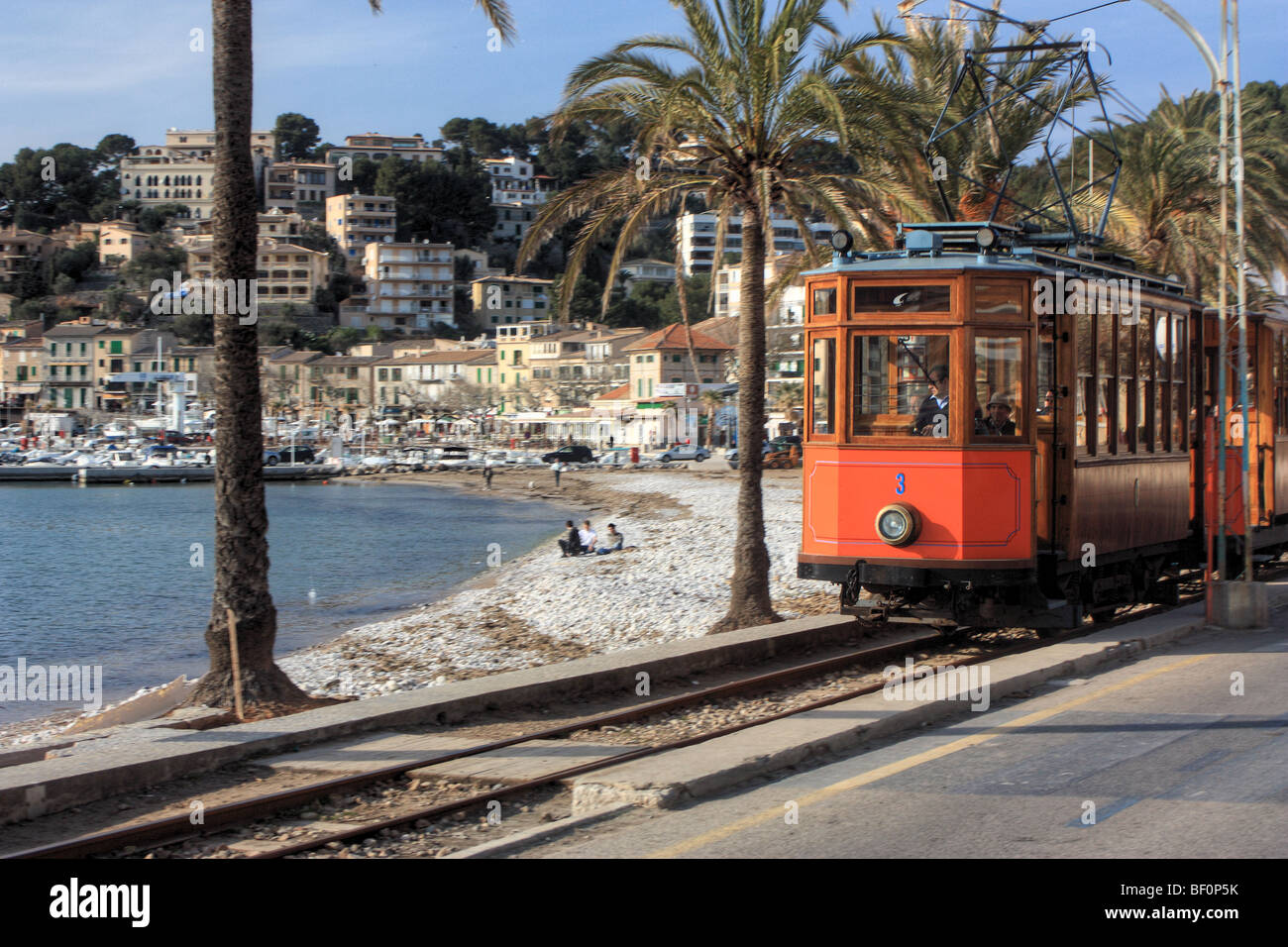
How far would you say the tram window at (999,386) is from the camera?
470 inches

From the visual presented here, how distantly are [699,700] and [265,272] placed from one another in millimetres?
157920

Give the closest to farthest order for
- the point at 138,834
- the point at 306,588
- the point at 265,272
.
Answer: the point at 138,834 < the point at 306,588 < the point at 265,272

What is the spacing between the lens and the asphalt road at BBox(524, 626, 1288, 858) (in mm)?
6496

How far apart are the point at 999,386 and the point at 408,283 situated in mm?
156944

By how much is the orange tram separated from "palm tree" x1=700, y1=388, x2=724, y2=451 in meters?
86.9

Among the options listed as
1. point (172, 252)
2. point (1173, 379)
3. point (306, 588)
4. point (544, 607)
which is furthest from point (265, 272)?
point (1173, 379)

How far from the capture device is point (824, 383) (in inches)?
495

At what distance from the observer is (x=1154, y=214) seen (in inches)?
1052

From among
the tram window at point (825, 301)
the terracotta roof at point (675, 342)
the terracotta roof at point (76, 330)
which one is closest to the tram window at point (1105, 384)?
the tram window at point (825, 301)

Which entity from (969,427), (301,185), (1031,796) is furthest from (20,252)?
(1031,796)

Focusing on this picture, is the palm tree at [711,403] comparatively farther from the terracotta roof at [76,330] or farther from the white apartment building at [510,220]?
the white apartment building at [510,220]

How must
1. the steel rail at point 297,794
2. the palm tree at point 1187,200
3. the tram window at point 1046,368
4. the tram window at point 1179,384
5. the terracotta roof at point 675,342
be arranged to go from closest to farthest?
the steel rail at point 297,794 < the tram window at point 1046,368 < the tram window at point 1179,384 < the palm tree at point 1187,200 < the terracotta roof at point 675,342

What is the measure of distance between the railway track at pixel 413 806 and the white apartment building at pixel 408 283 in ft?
504
